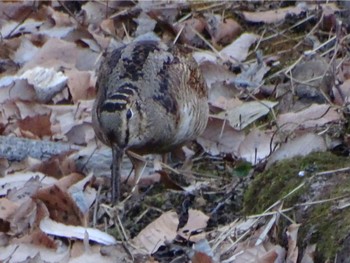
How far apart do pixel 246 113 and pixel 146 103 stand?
4.21 ft

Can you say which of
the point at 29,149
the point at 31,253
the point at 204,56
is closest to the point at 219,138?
the point at 29,149

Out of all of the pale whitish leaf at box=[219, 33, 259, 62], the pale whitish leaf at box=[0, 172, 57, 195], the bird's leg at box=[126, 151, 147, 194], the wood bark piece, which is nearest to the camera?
the pale whitish leaf at box=[0, 172, 57, 195]

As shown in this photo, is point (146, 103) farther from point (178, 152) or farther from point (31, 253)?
point (31, 253)

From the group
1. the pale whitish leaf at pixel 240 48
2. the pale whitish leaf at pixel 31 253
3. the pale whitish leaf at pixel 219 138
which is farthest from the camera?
the pale whitish leaf at pixel 240 48

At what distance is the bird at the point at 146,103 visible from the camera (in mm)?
6385

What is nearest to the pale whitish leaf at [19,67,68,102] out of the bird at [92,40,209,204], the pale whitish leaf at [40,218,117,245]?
the bird at [92,40,209,204]

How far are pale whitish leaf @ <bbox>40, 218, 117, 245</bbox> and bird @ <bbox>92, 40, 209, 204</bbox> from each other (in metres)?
0.54

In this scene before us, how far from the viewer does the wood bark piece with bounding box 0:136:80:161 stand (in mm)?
7000

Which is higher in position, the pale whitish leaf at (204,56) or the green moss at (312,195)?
the green moss at (312,195)

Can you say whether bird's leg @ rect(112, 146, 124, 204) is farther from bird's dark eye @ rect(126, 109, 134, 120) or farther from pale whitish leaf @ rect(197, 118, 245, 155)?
pale whitish leaf @ rect(197, 118, 245, 155)

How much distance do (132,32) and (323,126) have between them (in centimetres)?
304

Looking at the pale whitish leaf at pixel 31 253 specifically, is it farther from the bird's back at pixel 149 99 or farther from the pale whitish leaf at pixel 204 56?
the pale whitish leaf at pixel 204 56

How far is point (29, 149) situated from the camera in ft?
23.0

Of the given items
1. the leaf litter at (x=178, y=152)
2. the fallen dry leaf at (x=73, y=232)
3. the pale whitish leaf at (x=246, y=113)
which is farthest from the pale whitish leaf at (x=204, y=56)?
the fallen dry leaf at (x=73, y=232)
